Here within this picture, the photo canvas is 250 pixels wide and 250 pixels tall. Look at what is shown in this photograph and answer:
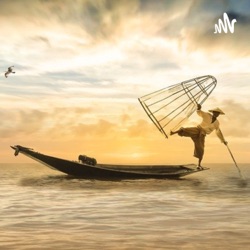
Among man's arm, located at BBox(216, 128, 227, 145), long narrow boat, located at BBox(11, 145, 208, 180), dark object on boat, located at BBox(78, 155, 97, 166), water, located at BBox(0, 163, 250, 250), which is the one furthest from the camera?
dark object on boat, located at BBox(78, 155, 97, 166)

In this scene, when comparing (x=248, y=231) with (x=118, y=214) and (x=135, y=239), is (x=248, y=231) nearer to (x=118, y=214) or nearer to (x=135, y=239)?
(x=135, y=239)

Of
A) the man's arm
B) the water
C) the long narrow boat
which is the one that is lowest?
the water

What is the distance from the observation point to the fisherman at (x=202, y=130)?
26375mm

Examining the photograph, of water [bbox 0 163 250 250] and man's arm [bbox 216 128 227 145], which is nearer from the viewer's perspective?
water [bbox 0 163 250 250]

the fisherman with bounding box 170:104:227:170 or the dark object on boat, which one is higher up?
the fisherman with bounding box 170:104:227:170

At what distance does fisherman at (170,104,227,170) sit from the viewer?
1038 inches

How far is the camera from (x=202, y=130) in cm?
2731

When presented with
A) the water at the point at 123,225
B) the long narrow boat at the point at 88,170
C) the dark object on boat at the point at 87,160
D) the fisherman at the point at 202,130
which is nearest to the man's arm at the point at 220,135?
the fisherman at the point at 202,130

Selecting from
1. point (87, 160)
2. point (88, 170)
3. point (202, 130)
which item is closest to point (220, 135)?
point (202, 130)

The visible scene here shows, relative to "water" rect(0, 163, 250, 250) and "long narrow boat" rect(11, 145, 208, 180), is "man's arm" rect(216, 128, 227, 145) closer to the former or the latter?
"long narrow boat" rect(11, 145, 208, 180)

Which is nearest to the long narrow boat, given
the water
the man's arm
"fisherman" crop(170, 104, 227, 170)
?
"fisherman" crop(170, 104, 227, 170)

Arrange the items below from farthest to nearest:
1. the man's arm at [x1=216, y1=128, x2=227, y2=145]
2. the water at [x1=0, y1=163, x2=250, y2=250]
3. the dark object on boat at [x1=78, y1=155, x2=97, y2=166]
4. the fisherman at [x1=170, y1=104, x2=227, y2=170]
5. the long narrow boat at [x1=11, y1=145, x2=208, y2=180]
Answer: the dark object on boat at [x1=78, y1=155, x2=97, y2=166] < the long narrow boat at [x1=11, y1=145, x2=208, y2=180] < the man's arm at [x1=216, y1=128, x2=227, y2=145] < the fisherman at [x1=170, y1=104, x2=227, y2=170] < the water at [x1=0, y1=163, x2=250, y2=250]

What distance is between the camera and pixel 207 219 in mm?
13336

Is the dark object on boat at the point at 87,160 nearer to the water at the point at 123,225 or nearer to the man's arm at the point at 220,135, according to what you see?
the man's arm at the point at 220,135
